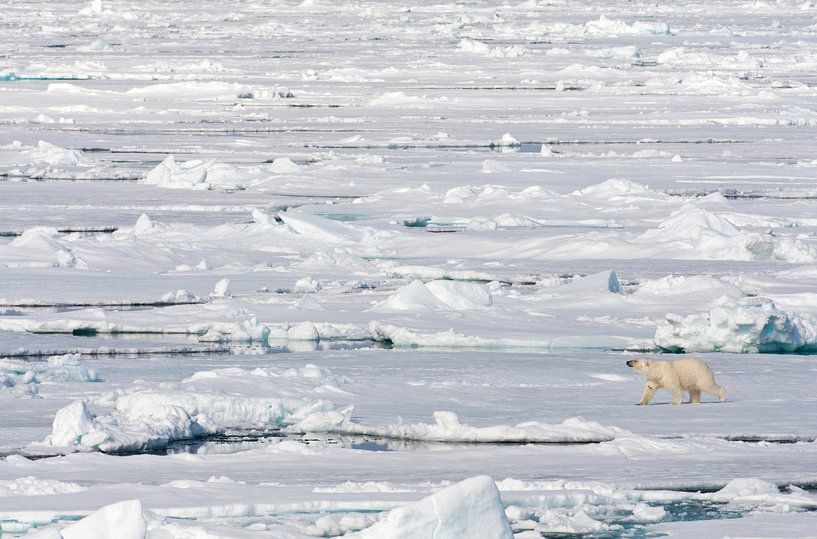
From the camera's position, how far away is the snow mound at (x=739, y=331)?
955 centimetres

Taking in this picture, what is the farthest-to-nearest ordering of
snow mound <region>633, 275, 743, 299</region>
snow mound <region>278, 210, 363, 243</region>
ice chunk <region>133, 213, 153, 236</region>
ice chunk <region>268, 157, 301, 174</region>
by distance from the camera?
ice chunk <region>268, 157, 301, 174</region>, ice chunk <region>133, 213, 153, 236</region>, snow mound <region>278, 210, 363, 243</region>, snow mound <region>633, 275, 743, 299</region>

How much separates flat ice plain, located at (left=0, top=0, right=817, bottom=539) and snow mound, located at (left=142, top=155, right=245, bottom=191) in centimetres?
4

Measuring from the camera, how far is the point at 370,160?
2025 cm

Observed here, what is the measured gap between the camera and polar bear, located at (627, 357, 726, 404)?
7992 millimetres

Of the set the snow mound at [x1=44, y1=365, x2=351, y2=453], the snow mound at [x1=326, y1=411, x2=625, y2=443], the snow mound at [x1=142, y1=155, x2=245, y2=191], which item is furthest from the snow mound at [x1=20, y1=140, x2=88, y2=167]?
the snow mound at [x1=326, y1=411, x2=625, y2=443]

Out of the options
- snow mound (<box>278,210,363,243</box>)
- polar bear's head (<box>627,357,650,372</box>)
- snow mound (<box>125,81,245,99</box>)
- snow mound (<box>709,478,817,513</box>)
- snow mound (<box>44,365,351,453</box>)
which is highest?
polar bear's head (<box>627,357,650,372</box>)

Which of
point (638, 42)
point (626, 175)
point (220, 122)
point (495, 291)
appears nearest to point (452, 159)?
point (626, 175)

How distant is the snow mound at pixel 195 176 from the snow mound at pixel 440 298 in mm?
7670

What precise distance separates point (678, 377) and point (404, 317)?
2.84m

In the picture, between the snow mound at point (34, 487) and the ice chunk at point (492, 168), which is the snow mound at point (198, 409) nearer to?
the snow mound at point (34, 487)

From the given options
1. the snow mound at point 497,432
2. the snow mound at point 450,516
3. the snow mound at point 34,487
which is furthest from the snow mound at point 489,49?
the snow mound at point 450,516

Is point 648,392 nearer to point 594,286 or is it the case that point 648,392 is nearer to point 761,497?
point 761,497

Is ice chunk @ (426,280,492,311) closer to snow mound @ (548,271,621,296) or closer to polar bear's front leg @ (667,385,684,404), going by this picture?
snow mound @ (548,271,621,296)

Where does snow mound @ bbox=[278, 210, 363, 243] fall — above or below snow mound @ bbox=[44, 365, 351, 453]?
below
